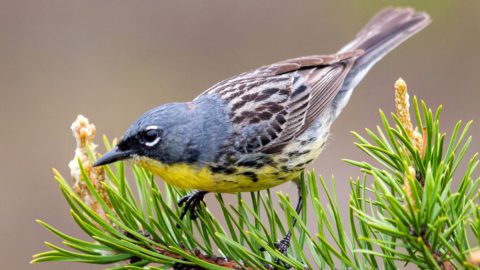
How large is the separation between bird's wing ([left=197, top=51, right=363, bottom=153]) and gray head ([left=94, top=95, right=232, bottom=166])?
118mm

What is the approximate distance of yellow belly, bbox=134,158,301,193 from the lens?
3369mm

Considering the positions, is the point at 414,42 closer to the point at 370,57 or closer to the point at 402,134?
the point at 370,57

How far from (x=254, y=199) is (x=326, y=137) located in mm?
1607

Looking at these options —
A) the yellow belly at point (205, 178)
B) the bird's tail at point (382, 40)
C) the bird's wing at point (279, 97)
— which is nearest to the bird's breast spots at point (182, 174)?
the yellow belly at point (205, 178)

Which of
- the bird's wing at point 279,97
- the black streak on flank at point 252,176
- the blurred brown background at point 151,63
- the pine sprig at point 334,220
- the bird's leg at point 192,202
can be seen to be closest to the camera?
the pine sprig at point 334,220

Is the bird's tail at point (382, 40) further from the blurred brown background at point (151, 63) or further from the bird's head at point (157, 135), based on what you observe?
the blurred brown background at point (151, 63)

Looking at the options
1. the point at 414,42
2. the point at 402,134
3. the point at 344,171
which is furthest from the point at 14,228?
the point at 402,134

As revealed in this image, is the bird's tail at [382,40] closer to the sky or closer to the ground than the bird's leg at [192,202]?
closer to the sky

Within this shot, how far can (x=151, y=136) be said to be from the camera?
344cm

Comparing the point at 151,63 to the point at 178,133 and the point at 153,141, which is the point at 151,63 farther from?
the point at 153,141

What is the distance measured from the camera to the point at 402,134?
2.34 meters

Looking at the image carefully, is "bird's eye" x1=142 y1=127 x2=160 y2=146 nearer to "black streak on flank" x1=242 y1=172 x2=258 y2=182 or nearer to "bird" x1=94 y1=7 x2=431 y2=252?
"bird" x1=94 y1=7 x2=431 y2=252

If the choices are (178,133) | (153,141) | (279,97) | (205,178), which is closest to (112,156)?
(153,141)

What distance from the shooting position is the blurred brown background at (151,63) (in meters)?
7.82
